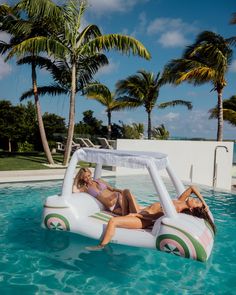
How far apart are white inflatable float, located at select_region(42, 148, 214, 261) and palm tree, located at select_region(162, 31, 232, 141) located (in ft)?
46.7

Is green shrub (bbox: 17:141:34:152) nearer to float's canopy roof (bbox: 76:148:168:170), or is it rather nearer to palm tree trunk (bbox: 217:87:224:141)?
palm tree trunk (bbox: 217:87:224:141)

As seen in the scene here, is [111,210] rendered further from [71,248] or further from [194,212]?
[194,212]

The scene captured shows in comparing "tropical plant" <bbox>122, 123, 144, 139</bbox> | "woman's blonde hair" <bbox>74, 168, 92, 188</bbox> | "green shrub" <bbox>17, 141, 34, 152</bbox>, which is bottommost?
"woman's blonde hair" <bbox>74, 168, 92, 188</bbox>

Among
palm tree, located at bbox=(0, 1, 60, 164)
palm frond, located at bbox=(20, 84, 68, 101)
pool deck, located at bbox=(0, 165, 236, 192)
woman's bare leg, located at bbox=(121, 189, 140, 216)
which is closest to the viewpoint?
woman's bare leg, located at bbox=(121, 189, 140, 216)

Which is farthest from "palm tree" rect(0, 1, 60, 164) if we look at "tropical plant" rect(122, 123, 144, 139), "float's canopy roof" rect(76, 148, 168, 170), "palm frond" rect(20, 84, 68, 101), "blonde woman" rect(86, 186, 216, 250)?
"tropical plant" rect(122, 123, 144, 139)

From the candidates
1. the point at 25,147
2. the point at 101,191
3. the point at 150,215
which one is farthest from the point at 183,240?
the point at 25,147

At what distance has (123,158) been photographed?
577 cm

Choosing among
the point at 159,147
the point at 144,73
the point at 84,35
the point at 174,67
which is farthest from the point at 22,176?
the point at 144,73

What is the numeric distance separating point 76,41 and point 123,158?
12.1 m

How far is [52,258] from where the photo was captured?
18.5 feet

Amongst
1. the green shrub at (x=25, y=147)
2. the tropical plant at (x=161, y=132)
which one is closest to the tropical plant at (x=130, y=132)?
the tropical plant at (x=161, y=132)

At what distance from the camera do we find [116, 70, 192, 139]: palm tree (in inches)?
1041

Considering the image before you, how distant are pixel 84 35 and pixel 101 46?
4.65 ft

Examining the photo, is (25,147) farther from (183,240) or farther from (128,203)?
(183,240)
